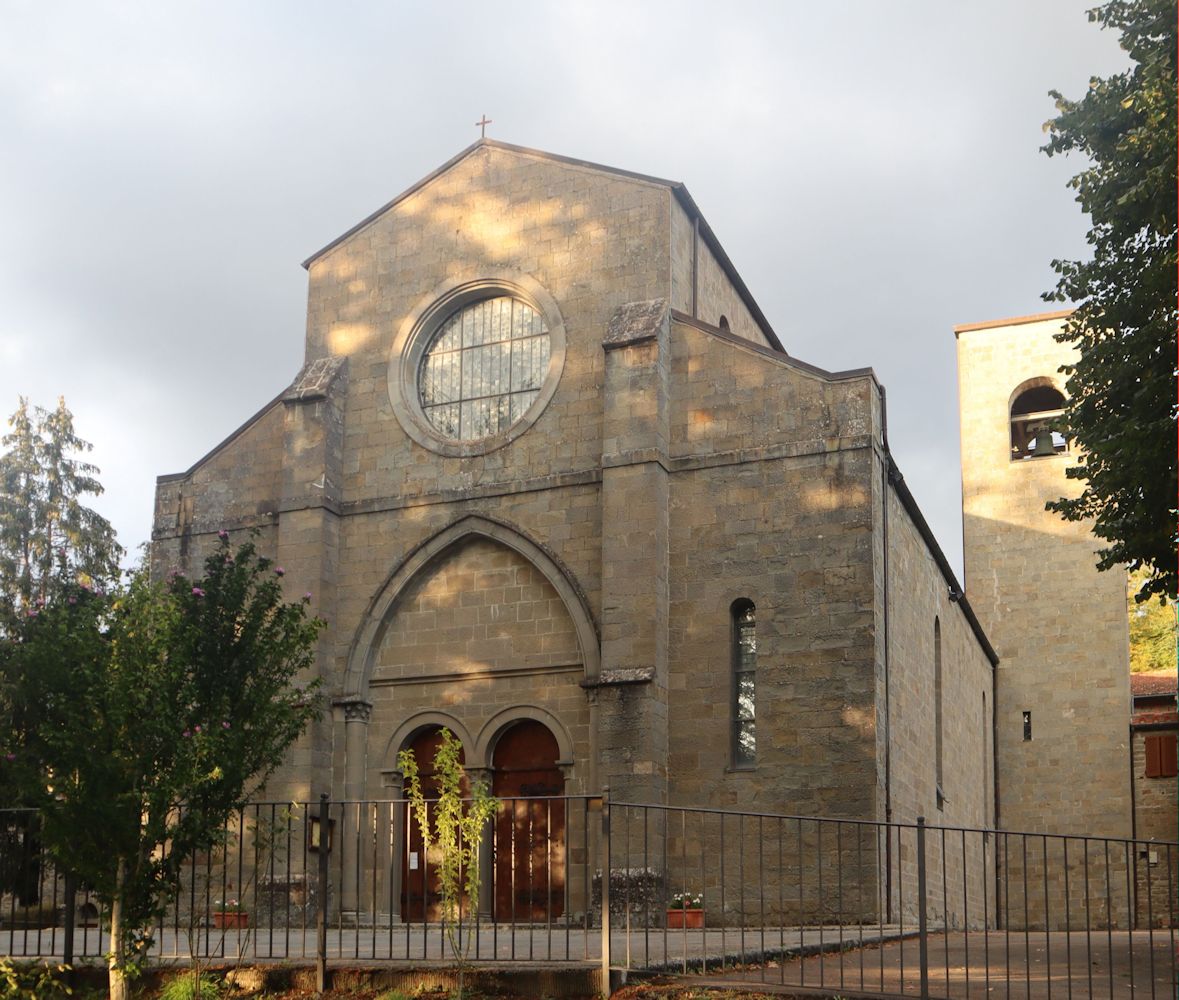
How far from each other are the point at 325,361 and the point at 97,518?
1379cm

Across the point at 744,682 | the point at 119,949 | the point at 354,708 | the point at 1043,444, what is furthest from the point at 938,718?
the point at 119,949

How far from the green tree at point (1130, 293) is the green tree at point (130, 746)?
26.2 ft

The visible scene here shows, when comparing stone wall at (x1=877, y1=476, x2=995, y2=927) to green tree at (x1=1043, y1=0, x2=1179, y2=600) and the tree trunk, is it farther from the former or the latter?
the tree trunk

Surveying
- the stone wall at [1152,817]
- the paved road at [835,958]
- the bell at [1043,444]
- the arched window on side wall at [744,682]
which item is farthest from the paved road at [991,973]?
the bell at [1043,444]

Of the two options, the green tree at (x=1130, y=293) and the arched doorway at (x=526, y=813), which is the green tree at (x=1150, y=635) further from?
the green tree at (x=1130, y=293)

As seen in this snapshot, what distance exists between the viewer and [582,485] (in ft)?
67.7

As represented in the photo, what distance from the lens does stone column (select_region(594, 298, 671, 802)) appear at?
18688 millimetres

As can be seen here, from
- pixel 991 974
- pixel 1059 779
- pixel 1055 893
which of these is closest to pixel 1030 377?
pixel 1059 779

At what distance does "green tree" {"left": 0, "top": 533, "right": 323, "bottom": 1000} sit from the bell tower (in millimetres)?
25017

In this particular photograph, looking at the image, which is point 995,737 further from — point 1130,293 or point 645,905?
point 645,905

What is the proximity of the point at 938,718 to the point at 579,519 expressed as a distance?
8.26 m

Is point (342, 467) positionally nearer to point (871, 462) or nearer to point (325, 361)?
point (325, 361)

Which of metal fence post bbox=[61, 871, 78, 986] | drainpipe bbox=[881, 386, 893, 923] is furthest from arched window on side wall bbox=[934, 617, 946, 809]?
metal fence post bbox=[61, 871, 78, 986]

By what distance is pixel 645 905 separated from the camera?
40.2 ft
